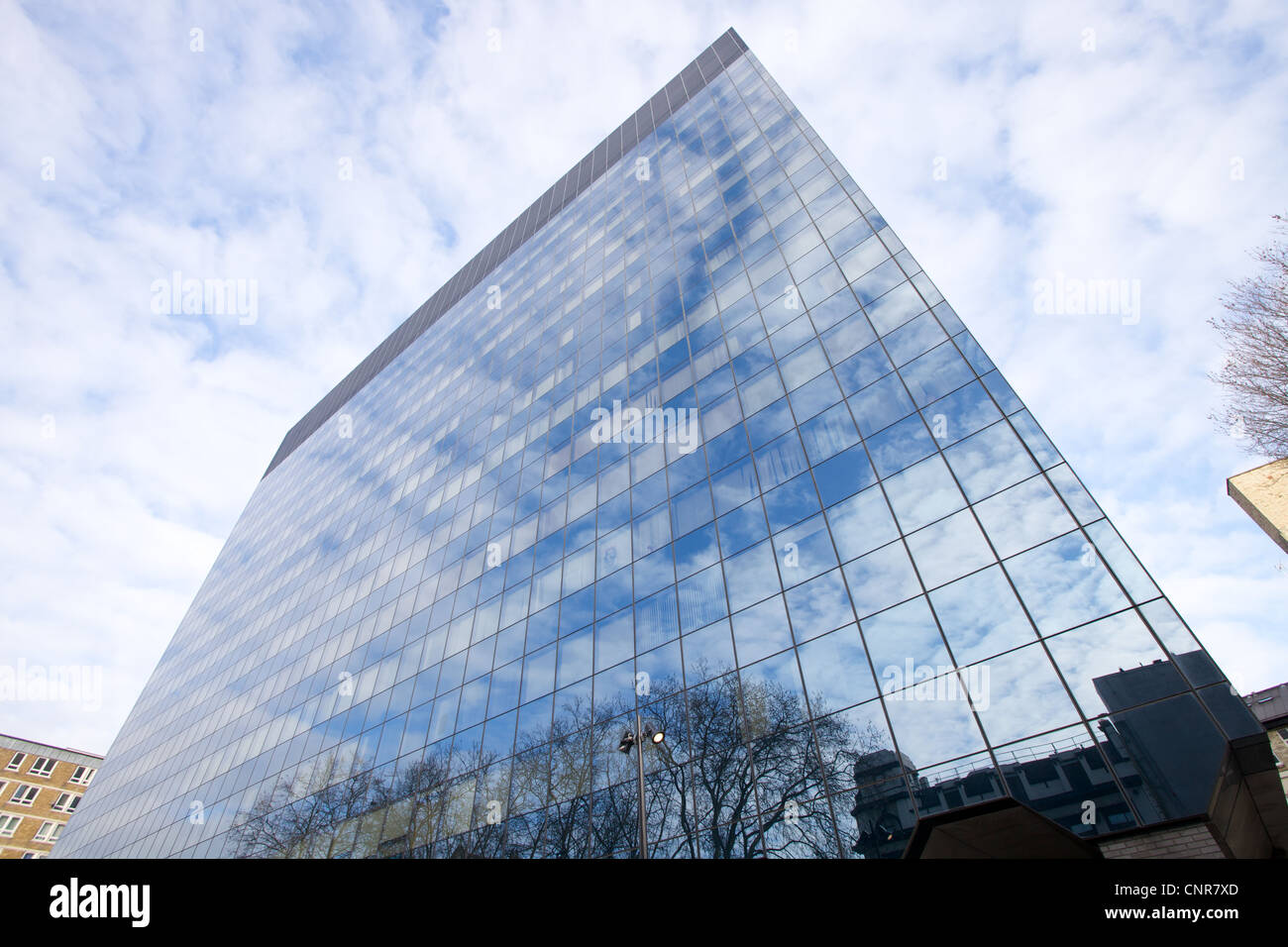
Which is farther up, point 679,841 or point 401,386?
point 401,386

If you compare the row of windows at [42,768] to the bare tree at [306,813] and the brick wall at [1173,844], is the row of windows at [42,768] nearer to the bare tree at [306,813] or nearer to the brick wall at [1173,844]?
the bare tree at [306,813]

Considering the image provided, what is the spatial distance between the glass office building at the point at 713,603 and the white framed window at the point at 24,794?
938 inches

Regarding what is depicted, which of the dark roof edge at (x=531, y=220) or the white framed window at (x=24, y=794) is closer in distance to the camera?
the dark roof edge at (x=531, y=220)

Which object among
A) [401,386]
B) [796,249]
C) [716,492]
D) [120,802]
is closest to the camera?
[716,492]

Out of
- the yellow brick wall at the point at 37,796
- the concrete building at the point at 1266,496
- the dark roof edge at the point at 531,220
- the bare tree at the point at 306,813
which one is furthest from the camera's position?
the yellow brick wall at the point at 37,796

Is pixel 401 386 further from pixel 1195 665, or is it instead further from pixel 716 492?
pixel 1195 665

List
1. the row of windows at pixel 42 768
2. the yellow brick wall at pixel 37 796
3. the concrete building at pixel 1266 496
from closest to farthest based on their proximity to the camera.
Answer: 1. the concrete building at pixel 1266 496
2. the yellow brick wall at pixel 37 796
3. the row of windows at pixel 42 768

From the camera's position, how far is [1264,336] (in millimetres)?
18453

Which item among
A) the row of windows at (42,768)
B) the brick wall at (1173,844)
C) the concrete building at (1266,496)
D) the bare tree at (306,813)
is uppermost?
the row of windows at (42,768)

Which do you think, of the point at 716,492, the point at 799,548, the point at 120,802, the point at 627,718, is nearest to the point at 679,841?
the point at 627,718

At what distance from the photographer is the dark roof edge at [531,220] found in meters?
49.3

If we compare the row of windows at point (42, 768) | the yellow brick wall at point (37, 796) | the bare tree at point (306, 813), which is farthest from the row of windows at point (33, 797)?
the bare tree at point (306, 813)

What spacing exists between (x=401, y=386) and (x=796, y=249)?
146 ft

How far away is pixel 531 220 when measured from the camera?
2431 inches
